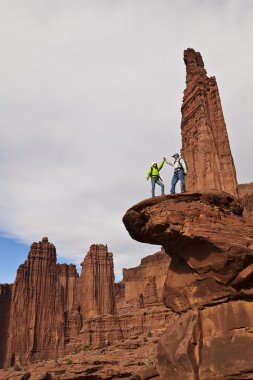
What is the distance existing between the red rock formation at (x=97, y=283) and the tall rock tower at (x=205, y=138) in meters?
63.3

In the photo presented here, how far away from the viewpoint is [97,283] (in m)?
82.8

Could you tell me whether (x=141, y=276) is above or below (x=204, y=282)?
above

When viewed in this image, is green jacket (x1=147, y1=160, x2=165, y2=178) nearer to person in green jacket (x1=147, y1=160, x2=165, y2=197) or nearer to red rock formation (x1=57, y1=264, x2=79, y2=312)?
person in green jacket (x1=147, y1=160, x2=165, y2=197)

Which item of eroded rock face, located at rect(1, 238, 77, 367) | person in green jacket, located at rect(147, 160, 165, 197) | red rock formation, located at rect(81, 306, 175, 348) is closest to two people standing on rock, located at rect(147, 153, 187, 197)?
person in green jacket, located at rect(147, 160, 165, 197)

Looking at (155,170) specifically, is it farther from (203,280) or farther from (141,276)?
(141,276)

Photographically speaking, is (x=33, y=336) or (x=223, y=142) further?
(x=33, y=336)

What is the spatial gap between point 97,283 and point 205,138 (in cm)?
6717

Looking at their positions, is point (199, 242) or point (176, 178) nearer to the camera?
point (199, 242)

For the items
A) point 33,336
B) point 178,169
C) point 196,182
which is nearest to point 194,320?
point 178,169

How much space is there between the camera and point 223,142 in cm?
2147

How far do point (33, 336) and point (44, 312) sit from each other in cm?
527

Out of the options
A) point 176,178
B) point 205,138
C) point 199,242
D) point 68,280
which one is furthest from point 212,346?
point 68,280

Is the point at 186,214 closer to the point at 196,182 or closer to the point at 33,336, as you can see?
the point at 196,182

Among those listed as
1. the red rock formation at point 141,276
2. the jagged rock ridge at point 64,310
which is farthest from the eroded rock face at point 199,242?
the red rock formation at point 141,276
